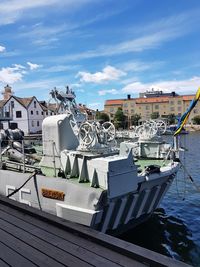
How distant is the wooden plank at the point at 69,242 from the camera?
3.16 meters

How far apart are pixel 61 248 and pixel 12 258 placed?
0.56 metres

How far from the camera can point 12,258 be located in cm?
331

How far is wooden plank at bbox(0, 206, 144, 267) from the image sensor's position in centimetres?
316

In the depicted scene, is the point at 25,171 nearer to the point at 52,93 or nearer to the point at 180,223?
the point at 52,93

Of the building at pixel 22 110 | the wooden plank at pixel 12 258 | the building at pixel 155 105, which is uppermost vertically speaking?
the building at pixel 155 105

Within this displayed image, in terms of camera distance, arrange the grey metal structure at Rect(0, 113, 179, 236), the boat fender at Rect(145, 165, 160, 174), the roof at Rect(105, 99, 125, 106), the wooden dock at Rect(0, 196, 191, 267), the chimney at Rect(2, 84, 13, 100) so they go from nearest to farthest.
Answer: the wooden dock at Rect(0, 196, 191, 267), the grey metal structure at Rect(0, 113, 179, 236), the boat fender at Rect(145, 165, 160, 174), the chimney at Rect(2, 84, 13, 100), the roof at Rect(105, 99, 125, 106)

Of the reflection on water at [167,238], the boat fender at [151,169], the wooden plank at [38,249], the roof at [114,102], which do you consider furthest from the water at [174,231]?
the roof at [114,102]

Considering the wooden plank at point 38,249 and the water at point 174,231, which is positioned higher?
the wooden plank at point 38,249

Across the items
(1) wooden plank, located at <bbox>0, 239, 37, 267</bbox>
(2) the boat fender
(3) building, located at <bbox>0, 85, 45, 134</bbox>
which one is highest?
(3) building, located at <bbox>0, 85, 45, 134</bbox>

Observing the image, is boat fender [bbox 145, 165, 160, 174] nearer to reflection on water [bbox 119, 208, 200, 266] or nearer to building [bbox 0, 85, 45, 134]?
reflection on water [bbox 119, 208, 200, 266]

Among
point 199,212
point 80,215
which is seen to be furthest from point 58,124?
point 199,212

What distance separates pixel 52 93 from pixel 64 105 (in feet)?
2.20

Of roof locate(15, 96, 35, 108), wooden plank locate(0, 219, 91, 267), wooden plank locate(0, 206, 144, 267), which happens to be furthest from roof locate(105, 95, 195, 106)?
wooden plank locate(0, 219, 91, 267)

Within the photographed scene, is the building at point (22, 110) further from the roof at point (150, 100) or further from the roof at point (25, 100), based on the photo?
the roof at point (150, 100)
